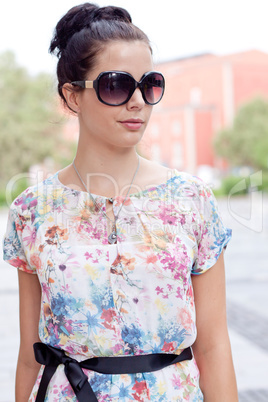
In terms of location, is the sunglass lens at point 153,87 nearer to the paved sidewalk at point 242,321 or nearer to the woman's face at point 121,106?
the woman's face at point 121,106

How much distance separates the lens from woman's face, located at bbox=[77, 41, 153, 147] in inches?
54.4

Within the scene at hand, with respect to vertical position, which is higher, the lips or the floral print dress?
the lips

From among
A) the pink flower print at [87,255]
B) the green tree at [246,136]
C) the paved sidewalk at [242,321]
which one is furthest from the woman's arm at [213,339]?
the green tree at [246,136]

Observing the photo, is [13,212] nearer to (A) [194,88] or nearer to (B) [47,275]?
(B) [47,275]

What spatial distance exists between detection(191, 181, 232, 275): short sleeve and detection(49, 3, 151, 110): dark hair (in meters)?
0.41

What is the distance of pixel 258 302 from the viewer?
21.9 ft

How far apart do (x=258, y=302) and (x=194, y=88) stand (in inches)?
2101

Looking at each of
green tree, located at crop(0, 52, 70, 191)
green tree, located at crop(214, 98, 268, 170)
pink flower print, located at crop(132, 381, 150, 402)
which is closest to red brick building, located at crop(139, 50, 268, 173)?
green tree, located at crop(214, 98, 268, 170)

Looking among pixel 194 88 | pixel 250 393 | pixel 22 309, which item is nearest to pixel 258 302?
pixel 250 393

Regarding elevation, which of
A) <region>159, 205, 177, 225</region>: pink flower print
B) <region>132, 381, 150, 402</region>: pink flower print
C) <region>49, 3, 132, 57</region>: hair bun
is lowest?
<region>132, 381, 150, 402</region>: pink flower print

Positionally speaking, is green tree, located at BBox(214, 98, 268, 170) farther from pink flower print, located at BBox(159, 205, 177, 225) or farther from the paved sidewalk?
pink flower print, located at BBox(159, 205, 177, 225)

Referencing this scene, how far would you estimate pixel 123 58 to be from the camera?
1.38 metres

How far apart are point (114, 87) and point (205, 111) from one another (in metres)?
56.4

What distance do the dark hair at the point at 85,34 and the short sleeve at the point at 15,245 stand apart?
1.11ft
